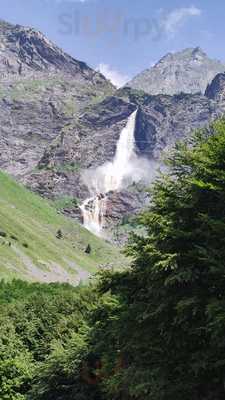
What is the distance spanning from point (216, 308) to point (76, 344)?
22.3m

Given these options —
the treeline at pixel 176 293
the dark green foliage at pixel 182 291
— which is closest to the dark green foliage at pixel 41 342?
the treeline at pixel 176 293

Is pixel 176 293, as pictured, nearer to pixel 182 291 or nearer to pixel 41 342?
pixel 182 291

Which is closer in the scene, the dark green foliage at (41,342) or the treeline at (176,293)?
the treeline at (176,293)

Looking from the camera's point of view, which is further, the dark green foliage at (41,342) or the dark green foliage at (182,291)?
the dark green foliage at (41,342)

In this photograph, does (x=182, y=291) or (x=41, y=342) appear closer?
(x=182, y=291)

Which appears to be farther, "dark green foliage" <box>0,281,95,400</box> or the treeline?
"dark green foliage" <box>0,281,95,400</box>

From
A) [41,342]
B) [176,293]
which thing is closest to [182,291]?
[176,293]

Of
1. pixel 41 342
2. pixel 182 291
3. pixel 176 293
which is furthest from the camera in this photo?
pixel 41 342

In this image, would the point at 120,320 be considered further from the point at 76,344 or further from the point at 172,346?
the point at 76,344

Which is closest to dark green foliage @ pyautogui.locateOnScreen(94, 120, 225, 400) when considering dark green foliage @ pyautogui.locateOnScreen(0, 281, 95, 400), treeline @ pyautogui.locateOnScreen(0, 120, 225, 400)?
treeline @ pyautogui.locateOnScreen(0, 120, 225, 400)

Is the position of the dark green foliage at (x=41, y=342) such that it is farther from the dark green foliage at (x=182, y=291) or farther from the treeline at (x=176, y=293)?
the dark green foliage at (x=182, y=291)

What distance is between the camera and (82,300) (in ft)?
191

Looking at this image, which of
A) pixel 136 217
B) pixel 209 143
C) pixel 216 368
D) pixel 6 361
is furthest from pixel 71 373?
pixel 209 143

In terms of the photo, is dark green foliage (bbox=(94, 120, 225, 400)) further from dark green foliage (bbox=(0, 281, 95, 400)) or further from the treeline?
dark green foliage (bbox=(0, 281, 95, 400))
